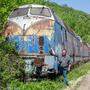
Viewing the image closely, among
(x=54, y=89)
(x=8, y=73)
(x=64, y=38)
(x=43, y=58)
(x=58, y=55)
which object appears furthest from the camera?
(x=64, y=38)

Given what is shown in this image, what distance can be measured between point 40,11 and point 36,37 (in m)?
1.89

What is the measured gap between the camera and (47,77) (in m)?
21.3

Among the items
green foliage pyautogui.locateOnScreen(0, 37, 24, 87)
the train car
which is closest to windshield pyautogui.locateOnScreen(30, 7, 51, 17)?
the train car

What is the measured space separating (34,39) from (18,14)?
6.61 ft

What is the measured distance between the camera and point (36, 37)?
19.7 m

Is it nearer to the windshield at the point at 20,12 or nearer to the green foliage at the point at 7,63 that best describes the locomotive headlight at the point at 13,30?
the windshield at the point at 20,12

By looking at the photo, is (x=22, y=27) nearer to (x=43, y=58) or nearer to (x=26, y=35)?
(x=26, y=35)

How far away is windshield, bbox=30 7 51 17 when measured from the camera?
20.8m

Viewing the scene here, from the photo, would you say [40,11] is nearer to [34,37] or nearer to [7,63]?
[34,37]

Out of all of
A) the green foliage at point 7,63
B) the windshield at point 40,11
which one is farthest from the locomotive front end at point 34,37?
the green foliage at point 7,63

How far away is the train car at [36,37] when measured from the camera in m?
19.0

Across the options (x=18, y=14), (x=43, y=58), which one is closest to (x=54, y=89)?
(x=43, y=58)

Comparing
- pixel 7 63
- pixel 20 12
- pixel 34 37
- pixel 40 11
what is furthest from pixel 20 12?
pixel 7 63

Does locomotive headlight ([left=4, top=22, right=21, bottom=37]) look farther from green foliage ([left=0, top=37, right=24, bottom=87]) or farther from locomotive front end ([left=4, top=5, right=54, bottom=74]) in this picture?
green foliage ([left=0, top=37, right=24, bottom=87])
